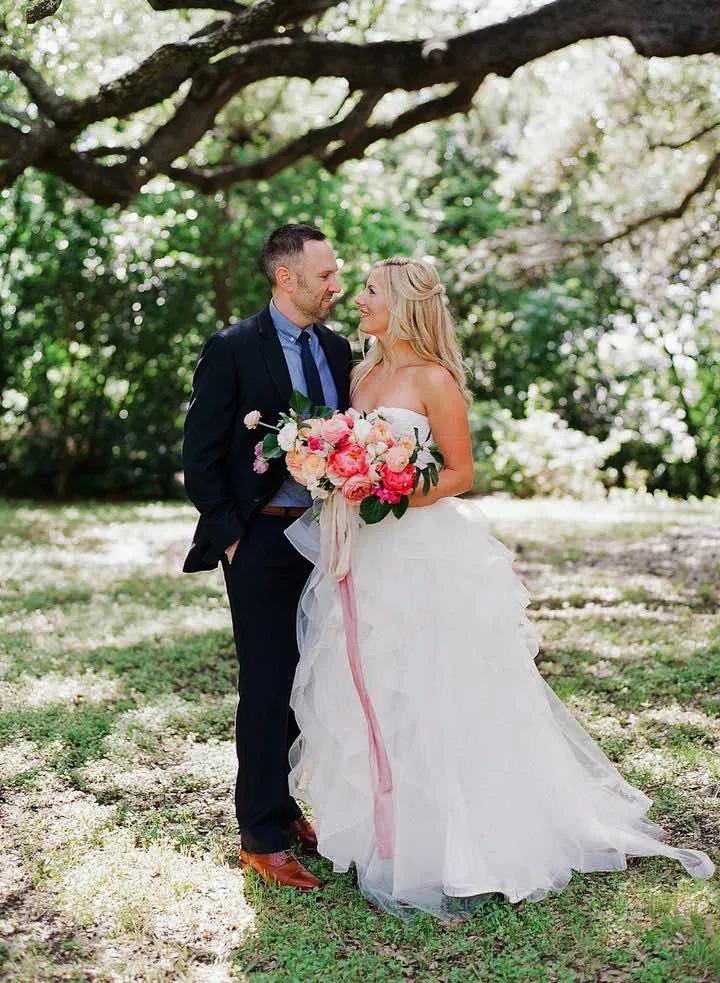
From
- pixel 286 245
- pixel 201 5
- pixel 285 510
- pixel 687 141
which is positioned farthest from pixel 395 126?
pixel 285 510

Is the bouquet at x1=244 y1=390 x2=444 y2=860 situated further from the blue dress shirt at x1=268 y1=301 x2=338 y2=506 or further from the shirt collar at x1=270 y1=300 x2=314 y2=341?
the shirt collar at x1=270 y1=300 x2=314 y2=341

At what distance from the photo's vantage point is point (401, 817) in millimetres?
3578

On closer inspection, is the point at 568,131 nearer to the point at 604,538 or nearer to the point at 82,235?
the point at 604,538

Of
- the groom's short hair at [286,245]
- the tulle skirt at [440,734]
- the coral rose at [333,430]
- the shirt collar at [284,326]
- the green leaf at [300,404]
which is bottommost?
the tulle skirt at [440,734]

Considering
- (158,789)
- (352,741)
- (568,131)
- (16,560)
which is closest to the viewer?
(352,741)

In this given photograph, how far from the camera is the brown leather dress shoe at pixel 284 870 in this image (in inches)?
147

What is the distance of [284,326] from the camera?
387 centimetres

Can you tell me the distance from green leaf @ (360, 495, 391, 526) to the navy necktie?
1.74 ft

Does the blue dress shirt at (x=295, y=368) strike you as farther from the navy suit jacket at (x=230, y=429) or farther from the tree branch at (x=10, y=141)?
the tree branch at (x=10, y=141)

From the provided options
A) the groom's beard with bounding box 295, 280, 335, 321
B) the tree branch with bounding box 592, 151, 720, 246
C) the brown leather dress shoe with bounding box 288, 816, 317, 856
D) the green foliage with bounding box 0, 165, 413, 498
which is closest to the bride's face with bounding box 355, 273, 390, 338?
the groom's beard with bounding box 295, 280, 335, 321

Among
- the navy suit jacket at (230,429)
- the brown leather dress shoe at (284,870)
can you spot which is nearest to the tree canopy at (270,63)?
the navy suit jacket at (230,429)

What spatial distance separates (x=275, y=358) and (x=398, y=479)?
2.32ft

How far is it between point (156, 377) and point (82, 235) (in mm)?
2151

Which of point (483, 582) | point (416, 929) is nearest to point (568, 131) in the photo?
point (483, 582)
